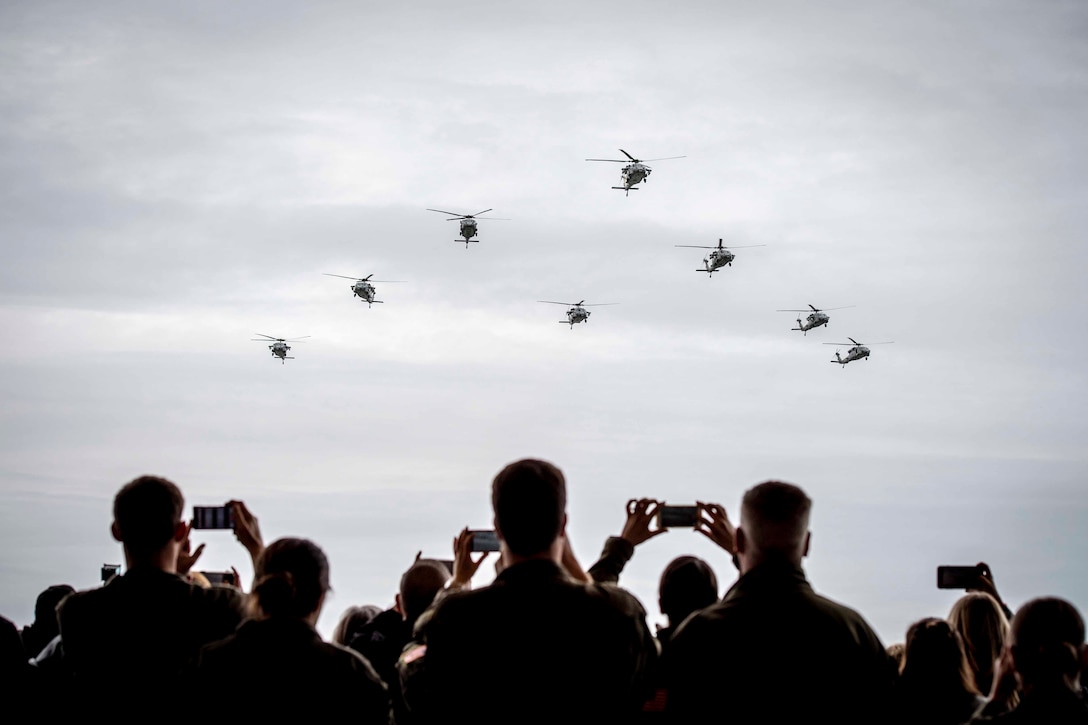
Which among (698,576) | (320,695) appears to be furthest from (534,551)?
(698,576)

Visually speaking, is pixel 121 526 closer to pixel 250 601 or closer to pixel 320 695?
pixel 250 601

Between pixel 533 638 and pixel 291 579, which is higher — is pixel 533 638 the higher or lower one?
the lower one

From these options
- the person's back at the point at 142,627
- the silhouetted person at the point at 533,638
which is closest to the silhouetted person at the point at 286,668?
the silhouetted person at the point at 533,638

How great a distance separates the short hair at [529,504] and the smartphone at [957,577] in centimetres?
402

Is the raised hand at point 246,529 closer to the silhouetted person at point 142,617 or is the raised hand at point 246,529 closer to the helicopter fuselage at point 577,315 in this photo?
the silhouetted person at point 142,617

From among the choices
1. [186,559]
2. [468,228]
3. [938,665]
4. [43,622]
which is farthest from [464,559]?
[468,228]

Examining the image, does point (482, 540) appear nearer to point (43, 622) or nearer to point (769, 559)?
point (769, 559)

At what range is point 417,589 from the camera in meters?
7.70

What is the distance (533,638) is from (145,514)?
249cm

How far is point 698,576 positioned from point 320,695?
9.11 feet

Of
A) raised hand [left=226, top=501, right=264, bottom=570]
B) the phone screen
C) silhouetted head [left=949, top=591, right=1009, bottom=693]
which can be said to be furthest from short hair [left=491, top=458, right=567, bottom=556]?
silhouetted head [left=949, top=591, right=1009, bottom=693]

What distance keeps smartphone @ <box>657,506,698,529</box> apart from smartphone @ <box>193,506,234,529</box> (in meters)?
2.91

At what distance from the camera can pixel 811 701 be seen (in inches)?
218

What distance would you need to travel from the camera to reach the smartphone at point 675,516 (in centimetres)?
735
